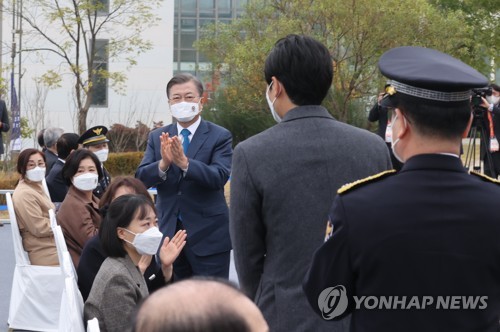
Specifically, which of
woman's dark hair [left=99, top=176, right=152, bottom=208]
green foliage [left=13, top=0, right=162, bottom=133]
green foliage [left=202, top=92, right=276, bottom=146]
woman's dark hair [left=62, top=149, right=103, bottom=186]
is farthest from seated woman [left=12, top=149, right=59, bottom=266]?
green foliage [left=202, top=92, right=276, bottom=146]

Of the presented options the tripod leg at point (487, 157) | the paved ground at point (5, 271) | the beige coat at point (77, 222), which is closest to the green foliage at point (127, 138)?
the paved ground at point (5, 271)

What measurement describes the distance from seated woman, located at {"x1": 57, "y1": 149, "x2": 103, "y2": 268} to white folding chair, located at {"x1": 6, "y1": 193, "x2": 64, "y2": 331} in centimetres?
78

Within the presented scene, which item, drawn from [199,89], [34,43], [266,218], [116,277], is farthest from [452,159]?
[34,43]

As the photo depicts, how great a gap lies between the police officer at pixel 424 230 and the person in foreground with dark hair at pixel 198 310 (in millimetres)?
939

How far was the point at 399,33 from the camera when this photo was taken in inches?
816

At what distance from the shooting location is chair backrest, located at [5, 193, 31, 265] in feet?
23.2

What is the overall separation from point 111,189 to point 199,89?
0.76m

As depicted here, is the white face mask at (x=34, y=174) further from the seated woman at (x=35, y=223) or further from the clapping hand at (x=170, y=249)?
the clapping hand at (x=170, y=249)

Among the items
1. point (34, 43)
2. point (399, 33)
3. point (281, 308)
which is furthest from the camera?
point (34, 43)

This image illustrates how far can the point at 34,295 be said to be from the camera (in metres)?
7.41

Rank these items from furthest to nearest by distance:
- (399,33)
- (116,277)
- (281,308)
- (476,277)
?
(399,33), (116,277), (281,308), (476,277)

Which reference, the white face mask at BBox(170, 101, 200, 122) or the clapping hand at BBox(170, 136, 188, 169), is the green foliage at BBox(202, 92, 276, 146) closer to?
the white face mask at BBox(170, 101, 200, 122)

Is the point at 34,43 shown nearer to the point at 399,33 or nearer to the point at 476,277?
the point at 399,33

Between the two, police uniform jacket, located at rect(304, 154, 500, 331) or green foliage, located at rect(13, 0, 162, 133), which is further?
green foliage, located at rect(13, 0, 162, 133)
